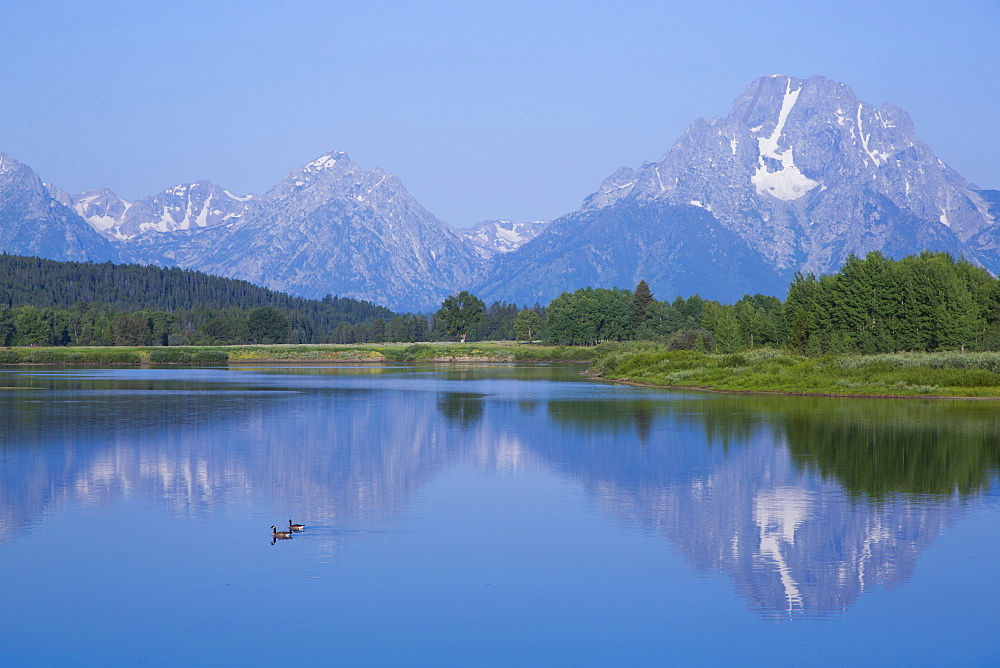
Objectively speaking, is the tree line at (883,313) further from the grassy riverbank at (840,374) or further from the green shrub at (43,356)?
the green shrub at (43,356)

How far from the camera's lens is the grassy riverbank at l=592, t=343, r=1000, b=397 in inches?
2648

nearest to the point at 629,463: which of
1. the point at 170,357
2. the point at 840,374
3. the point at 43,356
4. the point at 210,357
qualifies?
the point at 840,374

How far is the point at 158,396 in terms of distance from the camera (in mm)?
74750

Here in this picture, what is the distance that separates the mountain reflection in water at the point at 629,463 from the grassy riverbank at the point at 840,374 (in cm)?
564

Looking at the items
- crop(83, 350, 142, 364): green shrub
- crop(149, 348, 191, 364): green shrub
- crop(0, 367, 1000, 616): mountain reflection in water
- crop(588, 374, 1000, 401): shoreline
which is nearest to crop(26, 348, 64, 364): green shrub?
crop(83, 350, 142, 364): green shrub

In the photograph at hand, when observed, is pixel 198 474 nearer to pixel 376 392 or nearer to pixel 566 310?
pixel 376 392

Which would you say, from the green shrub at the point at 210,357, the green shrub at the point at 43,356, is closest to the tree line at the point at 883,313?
the green shrub at the point at 210,357

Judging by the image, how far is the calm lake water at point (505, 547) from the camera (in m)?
16.4

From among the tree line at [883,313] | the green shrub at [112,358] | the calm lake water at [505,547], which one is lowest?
the calm lake water at [505,547]

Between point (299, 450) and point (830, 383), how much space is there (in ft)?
151

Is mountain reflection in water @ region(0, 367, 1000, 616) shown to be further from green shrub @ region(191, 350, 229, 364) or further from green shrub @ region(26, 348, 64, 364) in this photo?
green shrub @ region(26, 348, 64, 364)

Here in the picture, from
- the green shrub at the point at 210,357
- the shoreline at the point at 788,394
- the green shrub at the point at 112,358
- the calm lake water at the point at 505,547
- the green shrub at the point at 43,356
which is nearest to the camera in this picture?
the calm lake water at the point at 505,547

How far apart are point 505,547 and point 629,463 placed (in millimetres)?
13901

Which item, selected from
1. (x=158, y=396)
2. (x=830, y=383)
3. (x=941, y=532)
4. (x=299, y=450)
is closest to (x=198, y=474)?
(x=299, y=450)
